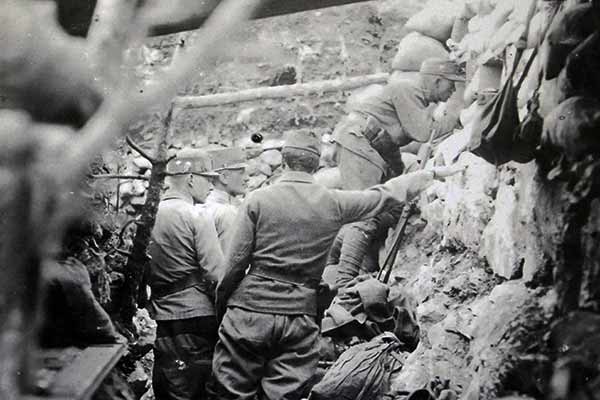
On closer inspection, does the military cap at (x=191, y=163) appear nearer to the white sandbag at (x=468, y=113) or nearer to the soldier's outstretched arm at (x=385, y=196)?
the soldier's outstretched arm at (x=385, y=196)

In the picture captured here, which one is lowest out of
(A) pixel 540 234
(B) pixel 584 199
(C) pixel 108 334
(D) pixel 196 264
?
(C) pixel 108 334

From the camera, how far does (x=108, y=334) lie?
8.36 feet

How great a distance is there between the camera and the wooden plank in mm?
2283

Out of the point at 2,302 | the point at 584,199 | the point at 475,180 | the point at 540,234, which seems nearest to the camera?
the point at 584,199

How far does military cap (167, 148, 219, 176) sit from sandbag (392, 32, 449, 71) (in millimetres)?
875

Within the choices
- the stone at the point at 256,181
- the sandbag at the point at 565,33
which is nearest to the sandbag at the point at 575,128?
the sandbag at the point at 565,33

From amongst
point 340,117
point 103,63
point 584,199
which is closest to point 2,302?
point 103,63

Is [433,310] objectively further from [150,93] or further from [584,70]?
[150,93]

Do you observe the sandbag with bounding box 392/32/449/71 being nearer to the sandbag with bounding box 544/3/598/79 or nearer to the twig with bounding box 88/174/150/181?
the sandbag with bounding box 544/3/598/79

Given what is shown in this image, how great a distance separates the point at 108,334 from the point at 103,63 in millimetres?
1031

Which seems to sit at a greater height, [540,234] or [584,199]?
[584,199]

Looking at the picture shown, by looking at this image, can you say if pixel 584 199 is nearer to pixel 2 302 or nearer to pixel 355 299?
pixel 355 299

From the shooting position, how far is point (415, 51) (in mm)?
2658

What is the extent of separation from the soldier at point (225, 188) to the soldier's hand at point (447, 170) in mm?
761
